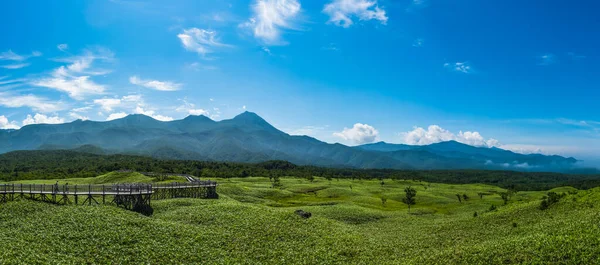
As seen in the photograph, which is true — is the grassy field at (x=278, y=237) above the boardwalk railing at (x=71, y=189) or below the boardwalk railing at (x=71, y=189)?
below

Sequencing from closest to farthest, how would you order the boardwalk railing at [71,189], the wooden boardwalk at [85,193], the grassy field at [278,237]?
the grassy field at [278,237] < the boardwalk railing at [71,189] < the wooden boardwalk at [85,193]

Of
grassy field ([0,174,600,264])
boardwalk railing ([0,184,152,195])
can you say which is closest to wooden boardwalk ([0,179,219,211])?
boardwalk railing ([0,184,152,195])

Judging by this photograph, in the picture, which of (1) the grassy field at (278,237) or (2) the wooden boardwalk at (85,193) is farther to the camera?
(2) the wooden boardwalk at (85,193)

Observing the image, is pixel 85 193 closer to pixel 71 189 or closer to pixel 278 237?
pixel 71 189

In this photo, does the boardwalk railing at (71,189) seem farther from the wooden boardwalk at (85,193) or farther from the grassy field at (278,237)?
the grassy field at (278,237)

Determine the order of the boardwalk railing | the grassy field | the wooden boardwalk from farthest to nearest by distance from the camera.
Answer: the wooden boardwalk, the boardwalk railing, the grassy field

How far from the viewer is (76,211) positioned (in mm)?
46938

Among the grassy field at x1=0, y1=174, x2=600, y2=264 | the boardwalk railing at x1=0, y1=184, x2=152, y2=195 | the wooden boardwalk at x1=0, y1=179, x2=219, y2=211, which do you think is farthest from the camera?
the wooden boardwalk at x1=0, y1=179, x2=219, y2=211

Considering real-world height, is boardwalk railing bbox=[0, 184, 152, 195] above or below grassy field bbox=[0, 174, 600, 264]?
above

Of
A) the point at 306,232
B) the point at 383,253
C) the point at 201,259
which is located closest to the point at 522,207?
the point at 383,253

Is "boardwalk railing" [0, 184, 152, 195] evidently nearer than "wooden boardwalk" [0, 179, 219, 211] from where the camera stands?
Yes

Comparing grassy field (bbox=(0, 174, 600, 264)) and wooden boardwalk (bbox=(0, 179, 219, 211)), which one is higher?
wooden boardwalk (bbox=(0, 179, 219, 211))

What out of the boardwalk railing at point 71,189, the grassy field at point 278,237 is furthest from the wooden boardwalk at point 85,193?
the grassy field at point 278,237

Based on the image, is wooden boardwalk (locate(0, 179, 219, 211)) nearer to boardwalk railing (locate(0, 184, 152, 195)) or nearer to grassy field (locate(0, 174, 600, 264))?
boardwalk railing (locate(0, 184, 152, 195))
